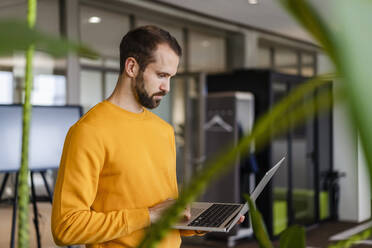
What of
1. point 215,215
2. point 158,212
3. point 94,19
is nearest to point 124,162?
point 158,212

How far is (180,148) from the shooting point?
5.78 m

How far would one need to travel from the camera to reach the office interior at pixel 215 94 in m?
4.83

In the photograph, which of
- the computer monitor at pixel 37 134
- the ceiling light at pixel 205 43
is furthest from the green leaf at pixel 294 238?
the ceiling light at pixel 205 43

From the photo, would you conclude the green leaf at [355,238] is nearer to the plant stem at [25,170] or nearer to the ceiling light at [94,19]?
the plant stem at [25,170]

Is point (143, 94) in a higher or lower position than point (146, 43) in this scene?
lower

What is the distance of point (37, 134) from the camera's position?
2.92m

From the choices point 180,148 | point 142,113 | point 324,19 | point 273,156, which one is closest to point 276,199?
point 273,156

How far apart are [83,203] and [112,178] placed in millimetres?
126

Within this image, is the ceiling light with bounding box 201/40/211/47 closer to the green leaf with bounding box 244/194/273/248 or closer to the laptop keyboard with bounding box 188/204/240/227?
→ the laptop keyboard with bounding box 188/204/240/227

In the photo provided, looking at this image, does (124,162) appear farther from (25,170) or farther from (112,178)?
→ (25,170)

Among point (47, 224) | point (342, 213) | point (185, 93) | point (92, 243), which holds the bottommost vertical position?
point (342, 213)

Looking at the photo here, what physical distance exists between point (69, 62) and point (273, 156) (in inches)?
104

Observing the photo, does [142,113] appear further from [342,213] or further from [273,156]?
[342,213]

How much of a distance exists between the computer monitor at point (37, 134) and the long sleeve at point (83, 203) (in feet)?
5.79
